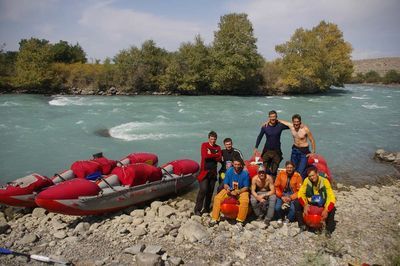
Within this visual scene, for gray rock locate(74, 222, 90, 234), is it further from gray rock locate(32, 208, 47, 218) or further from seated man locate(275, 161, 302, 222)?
seated man locate(275, 161, 302, 222)

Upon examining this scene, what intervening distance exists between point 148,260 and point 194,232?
1313 mm

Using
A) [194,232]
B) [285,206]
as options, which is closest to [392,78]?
[285,206]

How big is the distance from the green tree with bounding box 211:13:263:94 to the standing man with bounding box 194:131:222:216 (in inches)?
1203

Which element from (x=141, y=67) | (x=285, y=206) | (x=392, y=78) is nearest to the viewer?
(x=285, y=206)

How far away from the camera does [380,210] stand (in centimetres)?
782

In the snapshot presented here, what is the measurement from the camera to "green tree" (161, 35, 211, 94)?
37656 mm

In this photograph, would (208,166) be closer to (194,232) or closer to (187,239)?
(194,232)

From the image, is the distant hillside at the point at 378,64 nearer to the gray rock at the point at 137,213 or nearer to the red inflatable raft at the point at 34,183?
the red inflatable raft at the point at 34,183

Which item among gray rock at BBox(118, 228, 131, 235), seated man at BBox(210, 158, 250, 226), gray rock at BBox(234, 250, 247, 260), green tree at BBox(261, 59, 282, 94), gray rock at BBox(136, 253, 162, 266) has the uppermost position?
green tree at BBox(261, 59, 282, 94)

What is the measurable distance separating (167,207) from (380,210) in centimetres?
511

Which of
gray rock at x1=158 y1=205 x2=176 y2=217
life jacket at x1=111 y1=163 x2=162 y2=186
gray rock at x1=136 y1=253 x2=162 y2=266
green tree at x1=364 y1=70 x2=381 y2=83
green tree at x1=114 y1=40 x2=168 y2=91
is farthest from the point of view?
green tree at x1=364 y1=70 x2=381 y2=83

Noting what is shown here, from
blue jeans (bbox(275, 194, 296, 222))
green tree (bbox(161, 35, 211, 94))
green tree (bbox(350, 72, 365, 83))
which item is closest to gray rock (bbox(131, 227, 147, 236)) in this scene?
blue jeans (bbox(275, 194, 296, 222))

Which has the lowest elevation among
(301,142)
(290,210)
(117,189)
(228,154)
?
(290,210)

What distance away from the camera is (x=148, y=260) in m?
5.28
